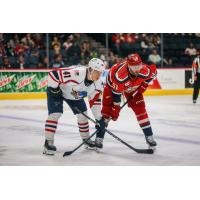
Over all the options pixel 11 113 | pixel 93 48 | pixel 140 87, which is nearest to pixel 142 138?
pixel 140 87

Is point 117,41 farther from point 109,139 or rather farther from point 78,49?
point 109,139

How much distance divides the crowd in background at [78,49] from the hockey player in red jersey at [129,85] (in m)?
2.70

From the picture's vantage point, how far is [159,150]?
17.0 feet

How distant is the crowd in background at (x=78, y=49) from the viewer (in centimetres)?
831

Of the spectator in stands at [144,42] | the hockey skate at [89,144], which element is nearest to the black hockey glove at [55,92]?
the hockey skate at [89,144]

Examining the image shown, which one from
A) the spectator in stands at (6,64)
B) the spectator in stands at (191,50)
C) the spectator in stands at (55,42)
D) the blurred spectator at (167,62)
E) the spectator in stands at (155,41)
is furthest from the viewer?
the blurred spectator at (167,62)

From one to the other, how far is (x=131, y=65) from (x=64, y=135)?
1523 millimetres

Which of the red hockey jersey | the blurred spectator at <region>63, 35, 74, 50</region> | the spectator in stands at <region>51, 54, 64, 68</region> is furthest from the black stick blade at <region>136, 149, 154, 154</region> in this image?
the spectator in stands at <region>51, 54, 64, 68</region>

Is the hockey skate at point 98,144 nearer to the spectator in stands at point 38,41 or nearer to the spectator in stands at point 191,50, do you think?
the spectator in stands at point 38,41

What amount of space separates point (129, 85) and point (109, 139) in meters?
0.99

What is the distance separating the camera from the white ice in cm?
480

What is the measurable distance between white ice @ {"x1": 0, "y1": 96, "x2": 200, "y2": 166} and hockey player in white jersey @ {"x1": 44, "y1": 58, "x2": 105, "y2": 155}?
275 mm

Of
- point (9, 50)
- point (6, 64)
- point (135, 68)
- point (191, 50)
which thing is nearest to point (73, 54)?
point (9, 50)

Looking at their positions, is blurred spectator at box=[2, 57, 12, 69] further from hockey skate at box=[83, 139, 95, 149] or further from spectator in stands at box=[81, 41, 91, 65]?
hockey skate at box=[83, 139, 95, 149]
